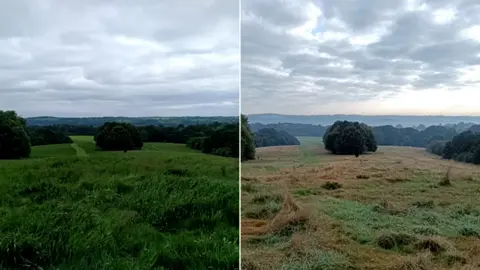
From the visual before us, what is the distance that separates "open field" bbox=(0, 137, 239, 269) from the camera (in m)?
2.31

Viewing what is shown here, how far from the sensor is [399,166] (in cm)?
265

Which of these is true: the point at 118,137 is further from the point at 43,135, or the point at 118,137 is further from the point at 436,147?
the point at 436,147

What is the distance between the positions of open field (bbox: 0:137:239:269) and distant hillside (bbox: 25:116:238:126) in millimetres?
101

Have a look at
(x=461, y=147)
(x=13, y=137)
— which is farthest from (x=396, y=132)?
(x=13, y=137)

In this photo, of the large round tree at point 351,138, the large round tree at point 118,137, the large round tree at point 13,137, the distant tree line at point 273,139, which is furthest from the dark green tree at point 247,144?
the large round tree at point 13,137

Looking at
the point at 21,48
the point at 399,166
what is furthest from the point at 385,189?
the point at 21,48

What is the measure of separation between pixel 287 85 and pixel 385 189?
0.82m

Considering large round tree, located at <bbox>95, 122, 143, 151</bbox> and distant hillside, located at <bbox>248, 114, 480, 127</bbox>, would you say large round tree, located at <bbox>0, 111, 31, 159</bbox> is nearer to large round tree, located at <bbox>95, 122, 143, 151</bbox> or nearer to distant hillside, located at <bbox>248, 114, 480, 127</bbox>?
large round tree, located at <bbox>95, 122, 143, 151</bbox>

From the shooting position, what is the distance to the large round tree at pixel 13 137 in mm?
2383

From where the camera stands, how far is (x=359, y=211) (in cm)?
262

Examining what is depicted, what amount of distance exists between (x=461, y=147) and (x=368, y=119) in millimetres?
523

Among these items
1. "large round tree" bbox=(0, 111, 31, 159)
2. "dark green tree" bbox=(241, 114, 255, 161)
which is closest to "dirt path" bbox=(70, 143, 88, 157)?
"large round tree" bbox=(0, 111, 31, 159)

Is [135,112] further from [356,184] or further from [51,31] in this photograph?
[356,184]

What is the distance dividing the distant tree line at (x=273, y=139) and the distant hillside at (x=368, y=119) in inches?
2.9
